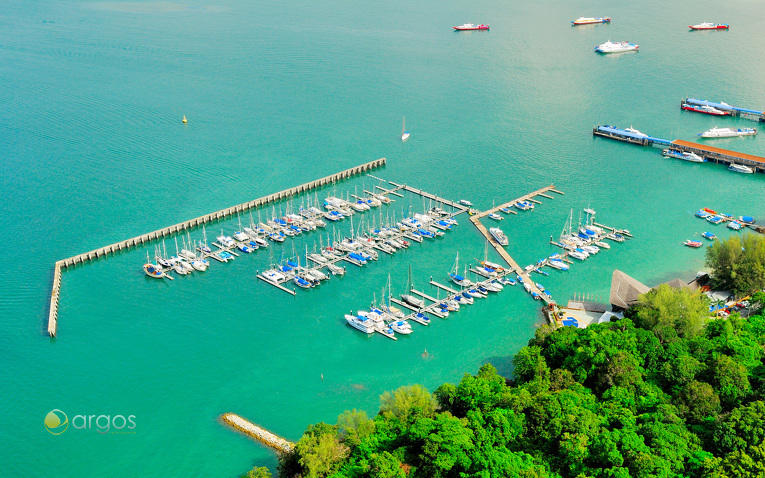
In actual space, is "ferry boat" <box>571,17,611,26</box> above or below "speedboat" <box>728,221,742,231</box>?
above

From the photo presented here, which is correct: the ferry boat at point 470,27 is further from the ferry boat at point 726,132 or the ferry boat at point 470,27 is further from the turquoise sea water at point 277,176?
the ferry boat at point 726,132

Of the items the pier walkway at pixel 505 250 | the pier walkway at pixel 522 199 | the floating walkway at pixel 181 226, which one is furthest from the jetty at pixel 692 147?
the floating walkway at pixel 181 226

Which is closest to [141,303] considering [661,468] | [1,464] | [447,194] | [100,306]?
[100,306]

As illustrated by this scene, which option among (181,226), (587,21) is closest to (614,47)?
(587,21)

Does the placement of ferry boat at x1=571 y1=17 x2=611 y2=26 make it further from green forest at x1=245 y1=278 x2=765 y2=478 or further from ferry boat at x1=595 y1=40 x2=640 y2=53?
green forest at x1=245 y1=278 x2=765 y2=478

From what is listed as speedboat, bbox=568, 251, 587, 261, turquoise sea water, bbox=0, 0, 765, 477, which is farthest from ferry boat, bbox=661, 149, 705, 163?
speedboat, bbox=568, 251, 587, 261
